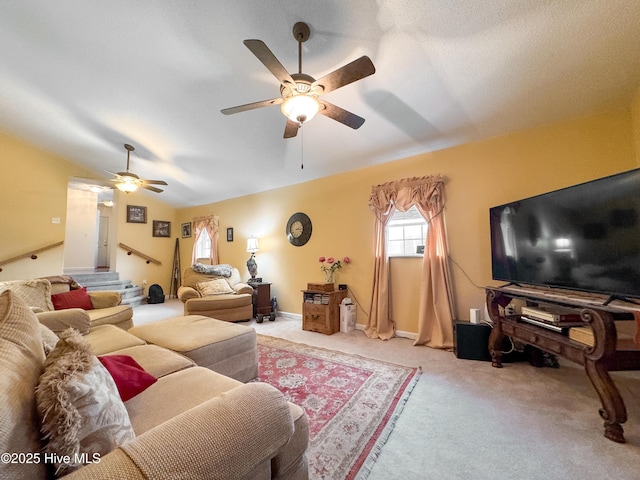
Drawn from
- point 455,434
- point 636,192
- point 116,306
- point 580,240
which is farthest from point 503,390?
point 116,306

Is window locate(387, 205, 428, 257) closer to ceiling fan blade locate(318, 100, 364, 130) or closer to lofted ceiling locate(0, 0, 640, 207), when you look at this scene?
lofted ceiling locate(0, 0, 640, 207)

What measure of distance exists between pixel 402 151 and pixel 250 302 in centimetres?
334

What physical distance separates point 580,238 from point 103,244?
10.8 metres

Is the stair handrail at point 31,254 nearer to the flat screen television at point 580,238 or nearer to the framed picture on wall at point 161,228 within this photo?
the framed picture on wall at point 161,228

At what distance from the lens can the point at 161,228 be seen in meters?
6.65

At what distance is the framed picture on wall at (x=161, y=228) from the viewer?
21.5 feet

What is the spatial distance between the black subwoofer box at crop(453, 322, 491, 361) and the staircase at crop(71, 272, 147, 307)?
6.26 m

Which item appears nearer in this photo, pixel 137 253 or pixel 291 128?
pixel 291 128

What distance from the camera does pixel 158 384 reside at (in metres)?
1.27

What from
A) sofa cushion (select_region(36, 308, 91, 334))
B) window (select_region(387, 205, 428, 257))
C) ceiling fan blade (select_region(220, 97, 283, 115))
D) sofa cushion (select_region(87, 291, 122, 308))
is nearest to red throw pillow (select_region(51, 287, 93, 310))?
sofa cushion (select_region(87, 291, 122, 308))

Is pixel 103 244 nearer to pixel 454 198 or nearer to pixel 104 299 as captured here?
pixel 104 299

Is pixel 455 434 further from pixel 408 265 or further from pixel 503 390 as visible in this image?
pixel 408 265

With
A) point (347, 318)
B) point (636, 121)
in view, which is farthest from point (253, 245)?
point (636, 121)

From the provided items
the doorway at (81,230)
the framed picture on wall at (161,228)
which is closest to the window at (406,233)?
the framed picture on wall at (161,228)
